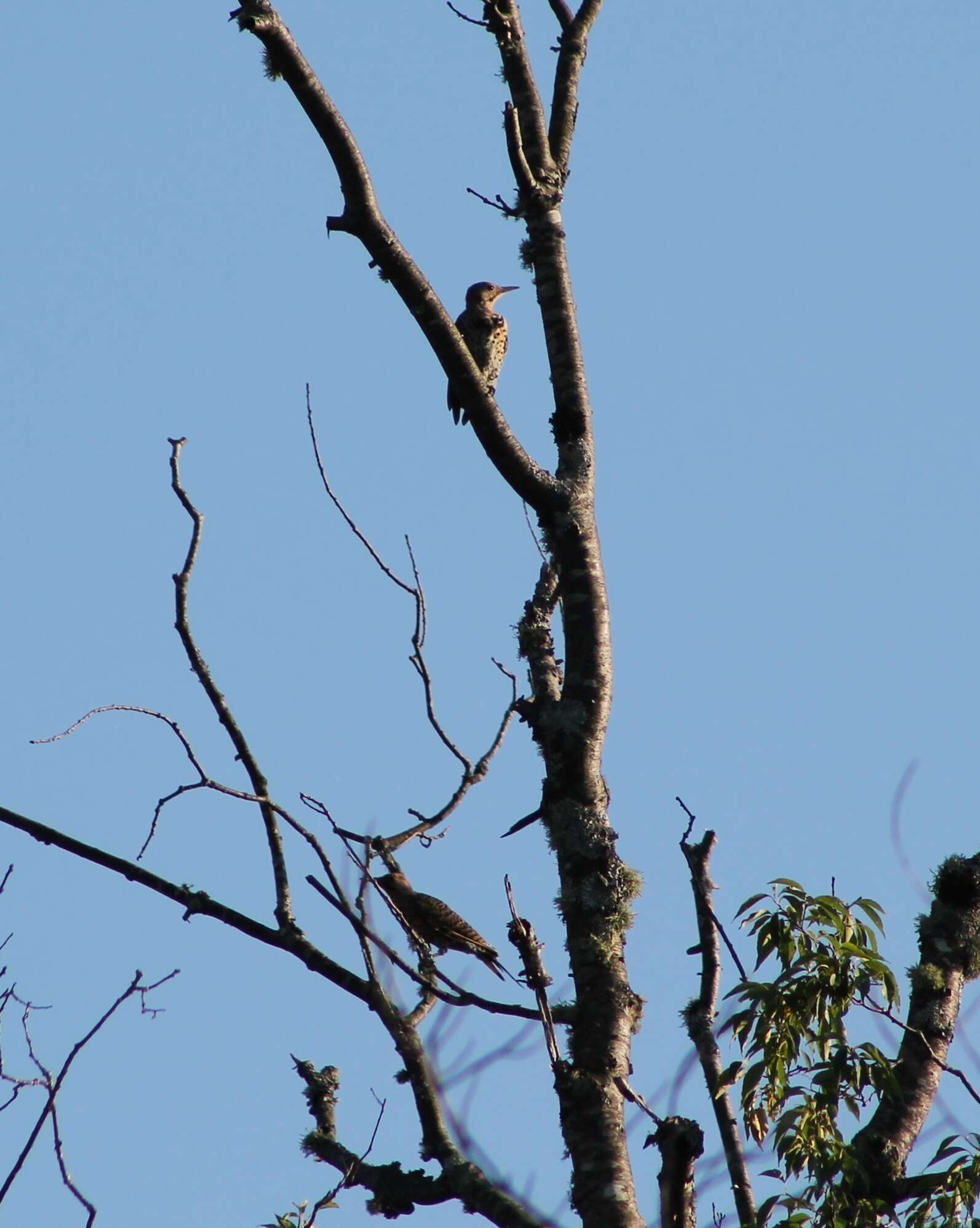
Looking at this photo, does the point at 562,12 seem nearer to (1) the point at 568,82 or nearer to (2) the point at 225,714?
(1) the point at 568,82

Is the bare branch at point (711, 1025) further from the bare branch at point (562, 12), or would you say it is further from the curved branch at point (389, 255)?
the bare branch at point (562, 12)

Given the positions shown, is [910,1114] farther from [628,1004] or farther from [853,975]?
[628,1004]

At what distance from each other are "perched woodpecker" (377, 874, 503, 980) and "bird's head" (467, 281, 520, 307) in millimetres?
5368

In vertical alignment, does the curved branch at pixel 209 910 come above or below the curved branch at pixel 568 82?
below

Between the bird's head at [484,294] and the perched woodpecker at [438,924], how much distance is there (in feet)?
17.6

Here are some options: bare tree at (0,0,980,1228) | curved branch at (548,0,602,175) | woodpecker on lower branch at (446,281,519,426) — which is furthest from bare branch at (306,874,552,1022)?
woodpecker on lower branch at (446,281,519,426)

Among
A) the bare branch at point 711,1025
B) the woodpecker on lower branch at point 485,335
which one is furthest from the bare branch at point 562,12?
the woodpecker on lower branch at point 485,335

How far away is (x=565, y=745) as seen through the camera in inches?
161

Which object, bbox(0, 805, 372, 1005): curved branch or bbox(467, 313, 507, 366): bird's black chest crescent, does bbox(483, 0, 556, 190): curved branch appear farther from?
bbox(467, 313, 507, 366): bird's black chest crescent

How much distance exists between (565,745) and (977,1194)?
1482 mm

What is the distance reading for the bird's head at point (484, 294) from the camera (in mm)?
11336

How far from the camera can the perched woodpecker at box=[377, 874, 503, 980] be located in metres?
6.61

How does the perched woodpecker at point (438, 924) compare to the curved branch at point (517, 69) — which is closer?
the curved branch at point (517, 69)

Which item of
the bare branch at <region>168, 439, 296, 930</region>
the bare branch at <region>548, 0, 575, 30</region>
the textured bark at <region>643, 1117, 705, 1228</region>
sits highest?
the bare branch at <region>548, 0, 575, 30</region>
